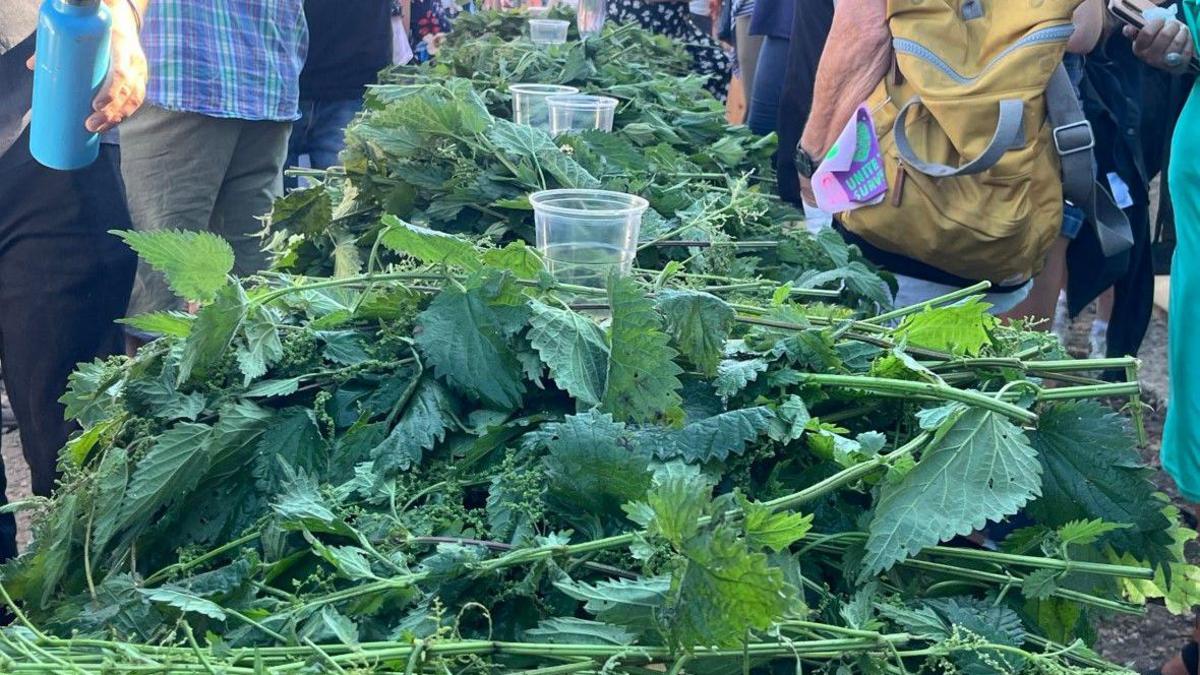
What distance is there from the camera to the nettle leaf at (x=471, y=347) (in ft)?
3.91

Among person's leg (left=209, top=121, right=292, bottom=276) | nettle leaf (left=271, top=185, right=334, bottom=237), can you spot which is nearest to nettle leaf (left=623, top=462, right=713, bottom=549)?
nettle leaf (left=271, top=185, right=334, bottom=237)

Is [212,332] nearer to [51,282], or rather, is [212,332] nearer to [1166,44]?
[51,282]

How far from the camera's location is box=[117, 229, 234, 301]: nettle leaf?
1284 millimetres

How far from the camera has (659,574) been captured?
3.05 feet

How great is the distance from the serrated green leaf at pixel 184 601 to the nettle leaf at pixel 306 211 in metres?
1.07

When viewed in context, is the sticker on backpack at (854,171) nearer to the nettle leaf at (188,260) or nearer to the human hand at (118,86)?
the human hand at (118,86)

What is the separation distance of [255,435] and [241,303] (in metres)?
0.14

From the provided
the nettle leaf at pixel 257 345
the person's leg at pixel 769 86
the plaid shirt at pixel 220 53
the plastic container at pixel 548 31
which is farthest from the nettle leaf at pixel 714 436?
the person's leg at pixel 769 86

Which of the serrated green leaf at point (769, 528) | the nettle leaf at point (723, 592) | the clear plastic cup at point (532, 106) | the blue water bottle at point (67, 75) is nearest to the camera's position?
the nettle leaf at point (723, 592)

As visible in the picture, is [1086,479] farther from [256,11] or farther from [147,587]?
[256,11]

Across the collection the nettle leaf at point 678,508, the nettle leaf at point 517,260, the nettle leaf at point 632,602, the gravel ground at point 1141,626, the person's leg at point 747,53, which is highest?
the nettle leaf at point 678,508

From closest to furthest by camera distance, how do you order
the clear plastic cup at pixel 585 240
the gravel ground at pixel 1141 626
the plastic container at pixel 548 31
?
the clear plastic cup at pixel 585 240, the gravel ground at pixel 1141 626, the plastic container at pixel 548 31

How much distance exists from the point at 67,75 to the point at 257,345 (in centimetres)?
138

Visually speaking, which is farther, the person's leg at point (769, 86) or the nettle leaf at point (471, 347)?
the person's leg at point (769, 86)
